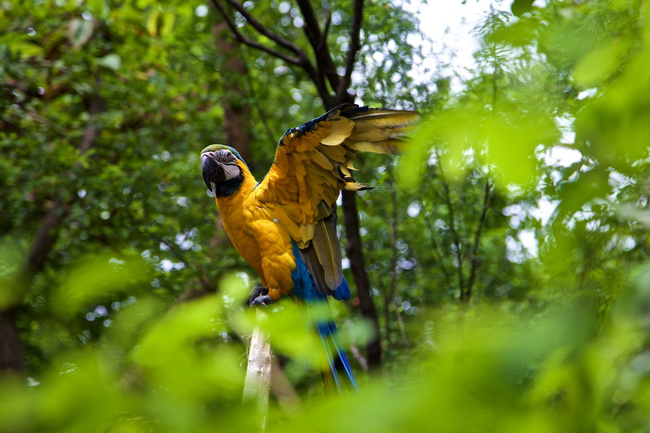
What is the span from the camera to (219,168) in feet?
7.30

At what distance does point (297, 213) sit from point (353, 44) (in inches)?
35.5

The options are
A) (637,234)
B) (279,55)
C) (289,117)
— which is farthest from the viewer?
(289,117)

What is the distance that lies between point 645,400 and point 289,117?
3716 millimetres

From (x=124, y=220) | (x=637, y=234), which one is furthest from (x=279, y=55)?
(x=637, y=234)

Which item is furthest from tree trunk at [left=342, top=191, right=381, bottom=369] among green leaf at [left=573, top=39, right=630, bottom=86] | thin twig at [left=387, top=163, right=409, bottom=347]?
green leaf at [left=573, top=39, right=630, bottom=86]

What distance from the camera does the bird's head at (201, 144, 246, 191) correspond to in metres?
2.22

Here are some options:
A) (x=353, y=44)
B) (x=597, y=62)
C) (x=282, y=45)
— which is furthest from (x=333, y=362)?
→ (x=282, y=45)

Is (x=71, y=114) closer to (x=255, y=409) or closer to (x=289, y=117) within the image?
(x=289, y=117)

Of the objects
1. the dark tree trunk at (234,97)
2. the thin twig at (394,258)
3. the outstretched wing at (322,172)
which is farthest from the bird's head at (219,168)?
the dark tree trunk at (234,97)

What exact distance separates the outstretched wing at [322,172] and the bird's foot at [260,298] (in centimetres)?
22

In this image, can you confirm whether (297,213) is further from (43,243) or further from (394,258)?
(43,243)

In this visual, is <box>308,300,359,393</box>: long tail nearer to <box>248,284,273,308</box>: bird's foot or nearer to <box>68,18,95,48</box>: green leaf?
<box>248,284,273,308</box>: bird's foot

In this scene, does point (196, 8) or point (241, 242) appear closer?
point (241, 242)

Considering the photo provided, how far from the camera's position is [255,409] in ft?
1.36
